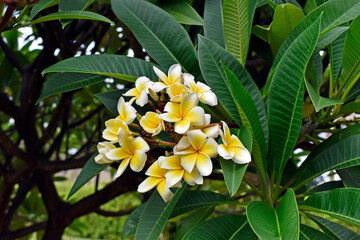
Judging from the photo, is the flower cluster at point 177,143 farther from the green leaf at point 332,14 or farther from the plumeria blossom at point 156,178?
the green leaf at point 332,14

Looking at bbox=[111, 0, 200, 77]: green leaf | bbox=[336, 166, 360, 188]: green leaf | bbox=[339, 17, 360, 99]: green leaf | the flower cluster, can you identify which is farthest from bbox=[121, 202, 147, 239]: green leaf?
bbox=[339, 17, 360, 99]: green leaf

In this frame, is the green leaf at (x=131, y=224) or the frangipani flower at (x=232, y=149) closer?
the frangipani flower at (x=232, y=149)

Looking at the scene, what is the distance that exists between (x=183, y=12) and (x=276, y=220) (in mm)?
532

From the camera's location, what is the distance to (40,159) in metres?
1.49

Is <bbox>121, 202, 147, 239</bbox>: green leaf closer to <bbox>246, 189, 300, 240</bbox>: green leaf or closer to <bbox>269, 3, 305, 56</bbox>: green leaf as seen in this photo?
<bbox>246, 189, 300, 240</bbox>: green leaf

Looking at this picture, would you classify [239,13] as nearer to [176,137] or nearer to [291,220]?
[176,137]

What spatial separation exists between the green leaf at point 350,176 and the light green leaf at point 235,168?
0.27 meters

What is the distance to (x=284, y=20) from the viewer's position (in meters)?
0.87

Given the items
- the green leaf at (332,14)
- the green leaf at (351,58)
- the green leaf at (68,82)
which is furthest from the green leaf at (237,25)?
the green leaf at (68,82)

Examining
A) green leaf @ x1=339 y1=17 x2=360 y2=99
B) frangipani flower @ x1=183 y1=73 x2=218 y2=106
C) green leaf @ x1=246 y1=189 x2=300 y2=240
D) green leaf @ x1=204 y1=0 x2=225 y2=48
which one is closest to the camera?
green leaf @ x1=246 y1=189 x2=300 y2=240

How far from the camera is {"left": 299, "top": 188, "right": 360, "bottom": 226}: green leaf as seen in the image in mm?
644

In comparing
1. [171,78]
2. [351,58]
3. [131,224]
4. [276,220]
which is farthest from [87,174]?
[351,58]

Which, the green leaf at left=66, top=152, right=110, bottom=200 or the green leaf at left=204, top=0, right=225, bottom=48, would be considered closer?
the green leaf at left=66, top=152, right=110, bottom=200

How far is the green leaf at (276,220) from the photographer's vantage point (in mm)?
586
